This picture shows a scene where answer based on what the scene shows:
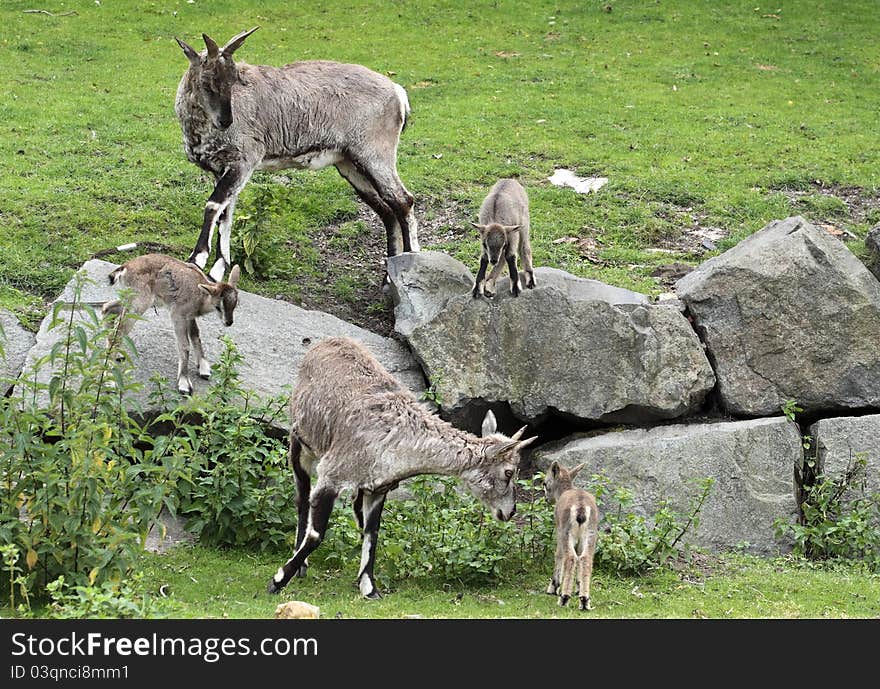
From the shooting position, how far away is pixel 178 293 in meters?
10.2

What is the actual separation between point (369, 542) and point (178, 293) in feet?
10.3

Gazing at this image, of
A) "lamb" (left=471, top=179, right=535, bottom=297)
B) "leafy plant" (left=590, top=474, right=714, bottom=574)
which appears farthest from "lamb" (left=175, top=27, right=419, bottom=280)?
"leafy plant" (left=590, top=474, right=714, bottom=574)

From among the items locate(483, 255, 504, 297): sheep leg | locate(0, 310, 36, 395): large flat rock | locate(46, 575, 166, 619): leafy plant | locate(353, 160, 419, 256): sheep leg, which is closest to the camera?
locate(46, 575, 166, 619): leafy plant

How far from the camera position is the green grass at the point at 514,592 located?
307 inches

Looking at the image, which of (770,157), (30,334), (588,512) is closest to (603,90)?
(770,157)

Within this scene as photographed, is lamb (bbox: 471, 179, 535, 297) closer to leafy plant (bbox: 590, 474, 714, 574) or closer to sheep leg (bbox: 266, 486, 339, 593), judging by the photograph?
leafy plant (bbox: 590, 474, 714, 574)

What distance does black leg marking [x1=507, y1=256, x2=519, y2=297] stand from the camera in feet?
36.6

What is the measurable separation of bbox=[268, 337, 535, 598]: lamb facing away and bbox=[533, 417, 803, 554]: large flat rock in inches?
92.9

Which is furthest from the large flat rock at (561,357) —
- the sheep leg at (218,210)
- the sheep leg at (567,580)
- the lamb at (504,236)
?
the sheep leg at (567,580)

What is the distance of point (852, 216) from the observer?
51.1ft
